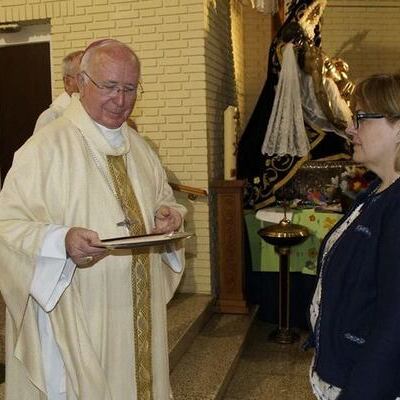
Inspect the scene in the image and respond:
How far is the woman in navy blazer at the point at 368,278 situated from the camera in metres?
1.49

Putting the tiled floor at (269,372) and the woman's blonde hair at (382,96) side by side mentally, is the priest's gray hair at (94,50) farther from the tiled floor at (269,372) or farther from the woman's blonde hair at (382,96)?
the tiled floor at (269,372)

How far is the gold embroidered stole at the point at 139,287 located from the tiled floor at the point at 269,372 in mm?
1972

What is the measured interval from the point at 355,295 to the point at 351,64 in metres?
7.68

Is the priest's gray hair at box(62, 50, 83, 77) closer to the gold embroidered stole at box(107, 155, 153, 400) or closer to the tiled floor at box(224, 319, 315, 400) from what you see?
the gold embroidered stole at box(107, 155, 153, 400)

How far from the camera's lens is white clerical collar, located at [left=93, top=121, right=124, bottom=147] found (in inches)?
92.3

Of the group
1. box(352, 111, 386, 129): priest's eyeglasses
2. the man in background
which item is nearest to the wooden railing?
the man in background

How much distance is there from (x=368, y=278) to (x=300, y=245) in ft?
12.7

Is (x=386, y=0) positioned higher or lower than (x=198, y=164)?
higher

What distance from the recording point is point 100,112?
2248 millimetres

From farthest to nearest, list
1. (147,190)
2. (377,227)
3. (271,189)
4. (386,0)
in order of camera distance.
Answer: (386,0) < (271,189) < (147,190) < (377,227)

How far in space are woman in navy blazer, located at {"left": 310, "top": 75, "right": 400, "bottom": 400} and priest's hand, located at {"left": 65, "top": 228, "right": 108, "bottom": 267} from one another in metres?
0.79

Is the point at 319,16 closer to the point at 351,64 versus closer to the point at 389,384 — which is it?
the point at 351,64

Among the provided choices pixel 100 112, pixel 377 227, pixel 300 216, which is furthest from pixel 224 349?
pixel 377 227

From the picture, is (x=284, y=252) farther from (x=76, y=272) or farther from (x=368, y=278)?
(x=368, y=278)
